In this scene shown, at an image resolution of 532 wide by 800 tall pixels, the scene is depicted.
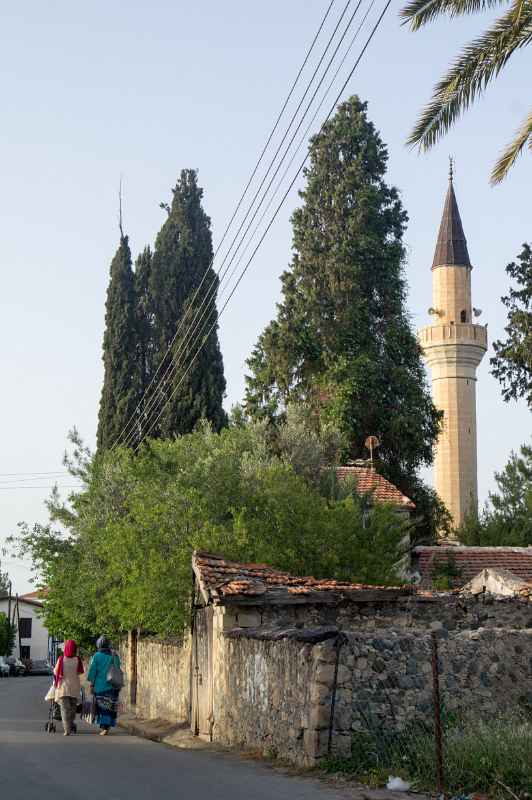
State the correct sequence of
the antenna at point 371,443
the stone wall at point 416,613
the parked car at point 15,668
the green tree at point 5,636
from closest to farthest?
the stone wall at point 416,613 → the antenna at point 371,443 → the parked car at point 15,668 → the green tree at point 5,636

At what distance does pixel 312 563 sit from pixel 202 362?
94.6 feet

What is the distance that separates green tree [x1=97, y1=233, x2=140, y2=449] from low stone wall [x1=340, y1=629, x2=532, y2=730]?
127ft

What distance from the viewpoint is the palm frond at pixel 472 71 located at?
1595 centimetres

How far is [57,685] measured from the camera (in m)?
20.7

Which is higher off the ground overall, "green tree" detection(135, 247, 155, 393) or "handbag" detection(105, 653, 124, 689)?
"green tree" detection(135, 247, 155, 393)

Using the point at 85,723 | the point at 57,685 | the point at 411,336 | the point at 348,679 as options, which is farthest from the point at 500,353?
the point at 348,679

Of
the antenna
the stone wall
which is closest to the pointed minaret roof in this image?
the antenna

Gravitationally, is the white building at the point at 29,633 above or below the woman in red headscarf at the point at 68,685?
below

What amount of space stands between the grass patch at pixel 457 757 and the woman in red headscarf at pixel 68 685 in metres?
8.01

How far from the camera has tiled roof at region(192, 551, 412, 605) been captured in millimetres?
18875

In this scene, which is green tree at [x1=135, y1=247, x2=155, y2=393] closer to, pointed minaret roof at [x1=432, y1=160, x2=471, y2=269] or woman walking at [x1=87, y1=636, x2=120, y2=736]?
pointed minaret roof at [x1=432, y1=160, x2=471, y2=269]

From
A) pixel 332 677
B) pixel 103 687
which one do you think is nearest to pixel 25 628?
pixel 103 687

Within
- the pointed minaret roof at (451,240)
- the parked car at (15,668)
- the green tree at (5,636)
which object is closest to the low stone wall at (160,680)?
the pointed minaret roof at (451,240)

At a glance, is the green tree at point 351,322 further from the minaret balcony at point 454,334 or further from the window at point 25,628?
the window at point 25,628
